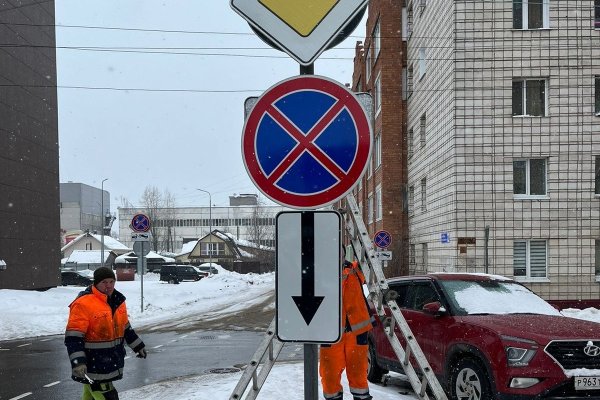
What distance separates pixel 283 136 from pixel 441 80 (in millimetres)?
22323

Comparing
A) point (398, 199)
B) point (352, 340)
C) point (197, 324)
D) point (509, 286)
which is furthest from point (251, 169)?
point (398, 199)

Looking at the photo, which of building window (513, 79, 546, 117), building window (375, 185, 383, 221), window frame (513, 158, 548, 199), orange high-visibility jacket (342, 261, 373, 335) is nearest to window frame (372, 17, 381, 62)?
building window (375, 185, 383, 221)

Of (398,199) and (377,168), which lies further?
(377,168)

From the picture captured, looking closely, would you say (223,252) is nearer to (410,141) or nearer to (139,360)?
(410,141)

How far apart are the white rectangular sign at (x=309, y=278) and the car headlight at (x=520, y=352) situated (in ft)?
13.6

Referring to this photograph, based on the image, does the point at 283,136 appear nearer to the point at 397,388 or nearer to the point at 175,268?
the point at 397,388

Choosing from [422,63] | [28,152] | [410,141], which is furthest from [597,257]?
[28,152]

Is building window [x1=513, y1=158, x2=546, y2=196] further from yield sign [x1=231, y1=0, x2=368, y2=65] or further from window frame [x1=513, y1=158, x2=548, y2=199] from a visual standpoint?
yield sign [x1=231, y1=0, x2=368, y2=65]

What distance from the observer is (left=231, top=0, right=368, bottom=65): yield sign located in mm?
3281

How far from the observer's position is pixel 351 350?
6.67 meters

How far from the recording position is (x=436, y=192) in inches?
998

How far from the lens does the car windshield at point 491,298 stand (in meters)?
8.12

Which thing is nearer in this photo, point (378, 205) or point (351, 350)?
point (351, 350)

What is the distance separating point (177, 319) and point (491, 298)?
15.8m
